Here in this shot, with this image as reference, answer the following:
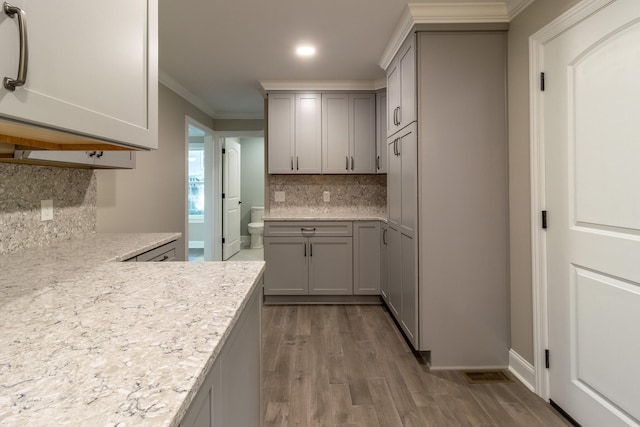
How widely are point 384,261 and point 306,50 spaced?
6.93 feet

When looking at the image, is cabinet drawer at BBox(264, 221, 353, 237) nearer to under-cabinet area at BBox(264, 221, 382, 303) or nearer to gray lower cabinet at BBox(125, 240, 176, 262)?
under-cabinet area at BBox(264, 221, 382, 303)

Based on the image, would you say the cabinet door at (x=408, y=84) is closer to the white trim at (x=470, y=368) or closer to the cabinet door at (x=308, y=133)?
the cabinet door at (x=308, y=133)

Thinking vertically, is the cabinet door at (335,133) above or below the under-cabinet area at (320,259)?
above

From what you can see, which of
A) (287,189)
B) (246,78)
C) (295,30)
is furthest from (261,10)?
(287,189)

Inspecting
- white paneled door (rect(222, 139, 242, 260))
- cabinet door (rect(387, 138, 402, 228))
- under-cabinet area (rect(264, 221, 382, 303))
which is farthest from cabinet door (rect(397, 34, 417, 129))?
white paneled door (rect(222, 139, 242, 260))

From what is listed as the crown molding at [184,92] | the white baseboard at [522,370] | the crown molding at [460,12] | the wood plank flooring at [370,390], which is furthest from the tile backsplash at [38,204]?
the white baseboard at [522,370]

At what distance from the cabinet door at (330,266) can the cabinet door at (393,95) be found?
129cm

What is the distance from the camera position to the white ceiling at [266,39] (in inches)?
89.6

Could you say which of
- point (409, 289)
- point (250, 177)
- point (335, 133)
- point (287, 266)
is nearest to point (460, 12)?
point (335, 133)

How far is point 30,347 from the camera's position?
1.97 feet

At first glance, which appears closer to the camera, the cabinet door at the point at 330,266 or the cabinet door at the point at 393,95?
the cabinet door at the point at 393,95

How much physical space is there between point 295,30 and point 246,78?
1218 mm

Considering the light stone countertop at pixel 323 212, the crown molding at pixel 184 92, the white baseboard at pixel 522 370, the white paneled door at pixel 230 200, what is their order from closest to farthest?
1. the white baseboard at pixel 522 370
2. the crown molding at pixel 184 92
3. the light stone countertop at pixel 323 212
4. the white paneled door at pixel 230 200

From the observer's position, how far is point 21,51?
653 mm
